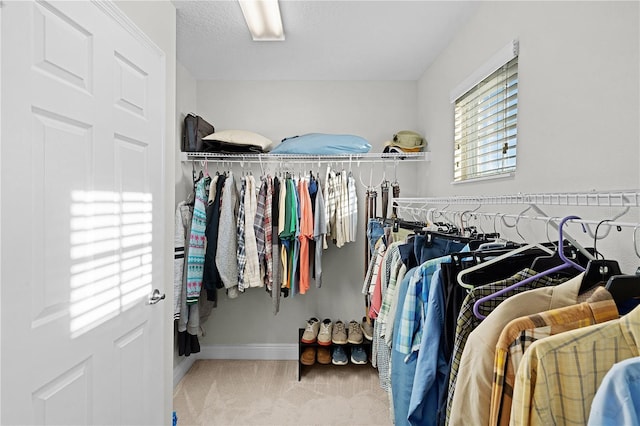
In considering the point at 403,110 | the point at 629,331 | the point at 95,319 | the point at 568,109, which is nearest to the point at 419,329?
the point at 629,331

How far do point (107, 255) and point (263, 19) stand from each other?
1.58 metres

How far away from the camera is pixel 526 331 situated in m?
0.71

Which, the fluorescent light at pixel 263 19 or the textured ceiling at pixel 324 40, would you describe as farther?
the textured ceiling at pixel 324 40

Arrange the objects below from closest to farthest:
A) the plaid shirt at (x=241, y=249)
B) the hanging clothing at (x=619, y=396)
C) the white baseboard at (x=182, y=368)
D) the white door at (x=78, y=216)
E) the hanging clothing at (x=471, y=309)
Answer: the hanging clothing at (x=619, y=396) → the hanging clothing at (x=471, y=309) → the white door at (x=78, y=216) → the plaid shirt at (x=241, y=249) → the white baseboard at (x=182, y=368)

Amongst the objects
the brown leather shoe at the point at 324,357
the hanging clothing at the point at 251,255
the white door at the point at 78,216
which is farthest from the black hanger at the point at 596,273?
the brown leather shoe at the point at 324,357

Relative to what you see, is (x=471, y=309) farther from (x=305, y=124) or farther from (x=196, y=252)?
(x=305, y=124)

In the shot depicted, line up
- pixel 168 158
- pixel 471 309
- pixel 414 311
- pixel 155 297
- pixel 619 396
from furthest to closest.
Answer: pixel 168 158 → pixel 155 297 → pixel 414 311 → pixel 471 309 → pixel 619 396

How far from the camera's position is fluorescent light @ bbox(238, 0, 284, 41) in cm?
201

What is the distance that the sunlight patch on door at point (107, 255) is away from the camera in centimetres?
128

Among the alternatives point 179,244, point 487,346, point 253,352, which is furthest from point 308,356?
point 487,346

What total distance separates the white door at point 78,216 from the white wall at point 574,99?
1698 mm

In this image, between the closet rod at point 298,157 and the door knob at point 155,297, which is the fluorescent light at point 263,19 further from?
the door knob at point 155,297

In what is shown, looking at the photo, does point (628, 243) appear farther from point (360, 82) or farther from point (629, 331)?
point (360, 82)

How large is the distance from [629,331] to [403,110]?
293 centimetres
